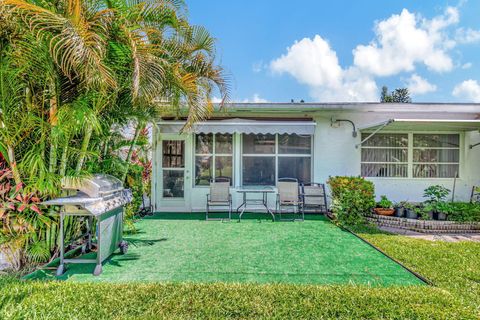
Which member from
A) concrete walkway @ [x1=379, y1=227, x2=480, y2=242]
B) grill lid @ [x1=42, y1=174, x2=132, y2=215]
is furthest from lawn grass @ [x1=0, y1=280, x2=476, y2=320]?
concrete walkway @ [x1=379, y1=227, x2=480, y2=242]

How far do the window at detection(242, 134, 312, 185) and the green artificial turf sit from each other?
9.16 feet

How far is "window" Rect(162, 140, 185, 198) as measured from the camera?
10445mm

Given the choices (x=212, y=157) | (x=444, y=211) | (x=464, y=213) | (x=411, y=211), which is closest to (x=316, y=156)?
(x=411, y=211)

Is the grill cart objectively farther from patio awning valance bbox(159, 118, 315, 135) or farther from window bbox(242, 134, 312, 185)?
window bbox(242, 134, 312, 185)

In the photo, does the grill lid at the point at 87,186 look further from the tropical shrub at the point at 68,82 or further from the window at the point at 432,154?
the window at the point at 432,154

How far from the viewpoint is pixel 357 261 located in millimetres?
5383

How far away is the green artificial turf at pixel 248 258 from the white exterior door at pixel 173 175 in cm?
231

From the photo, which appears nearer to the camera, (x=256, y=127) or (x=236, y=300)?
(x=236, y=300)

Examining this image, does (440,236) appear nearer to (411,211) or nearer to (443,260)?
(411,211)

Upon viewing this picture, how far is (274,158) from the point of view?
10.5 meters

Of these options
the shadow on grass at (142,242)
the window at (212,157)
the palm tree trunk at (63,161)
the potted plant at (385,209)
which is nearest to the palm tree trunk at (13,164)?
the palm tree trunk at (63,161)

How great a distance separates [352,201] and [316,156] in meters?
2.70

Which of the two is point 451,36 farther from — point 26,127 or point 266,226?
point 26,127

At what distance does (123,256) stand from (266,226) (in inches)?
165
